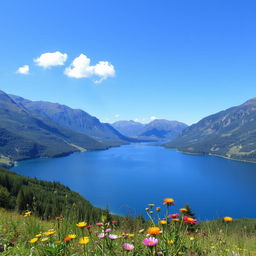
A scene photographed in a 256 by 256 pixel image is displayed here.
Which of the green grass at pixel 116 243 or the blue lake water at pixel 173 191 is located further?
the blue lake water at pixel 173 191

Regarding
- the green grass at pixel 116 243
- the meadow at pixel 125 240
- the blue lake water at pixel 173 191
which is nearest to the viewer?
the meadow at pixel 125 240

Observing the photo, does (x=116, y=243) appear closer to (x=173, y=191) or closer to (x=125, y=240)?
(x=125, y=240)

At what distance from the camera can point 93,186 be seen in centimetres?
10631

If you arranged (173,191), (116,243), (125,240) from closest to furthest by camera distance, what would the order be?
(125,240), (116,243), (173,191)

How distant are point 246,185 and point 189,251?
127360 mm

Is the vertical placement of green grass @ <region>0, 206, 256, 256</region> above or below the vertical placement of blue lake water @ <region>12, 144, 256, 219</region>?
above

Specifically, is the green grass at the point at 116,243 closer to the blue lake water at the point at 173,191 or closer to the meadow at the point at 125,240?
the meadow at the point at 125,240

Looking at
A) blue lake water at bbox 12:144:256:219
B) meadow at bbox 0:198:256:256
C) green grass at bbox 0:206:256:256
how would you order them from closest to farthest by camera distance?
meadow at bbox 0:198:256:256, green grass at bbox 0:206:256:256, blue lake water at bbox 12:144:256:219

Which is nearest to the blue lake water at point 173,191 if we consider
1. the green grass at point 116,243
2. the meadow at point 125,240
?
the green grass at point 116,243

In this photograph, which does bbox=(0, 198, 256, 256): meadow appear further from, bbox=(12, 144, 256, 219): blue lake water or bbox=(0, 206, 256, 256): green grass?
bbox=(12, 144, 256, 219): blue lake water

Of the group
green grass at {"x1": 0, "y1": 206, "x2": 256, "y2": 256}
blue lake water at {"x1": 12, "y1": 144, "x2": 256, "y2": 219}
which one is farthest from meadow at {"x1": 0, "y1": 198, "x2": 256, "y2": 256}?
blue lake water at {"x1": 12, "y1": 144, "x2": 256, "y2": 219}

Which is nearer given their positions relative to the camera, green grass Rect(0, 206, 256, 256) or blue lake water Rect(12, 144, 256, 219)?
green grass Rect(0, 206, 256, 256)

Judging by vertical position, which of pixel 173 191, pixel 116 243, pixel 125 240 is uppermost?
pixel 125 240

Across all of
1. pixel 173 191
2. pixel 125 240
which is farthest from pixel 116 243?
pixel 173 191
